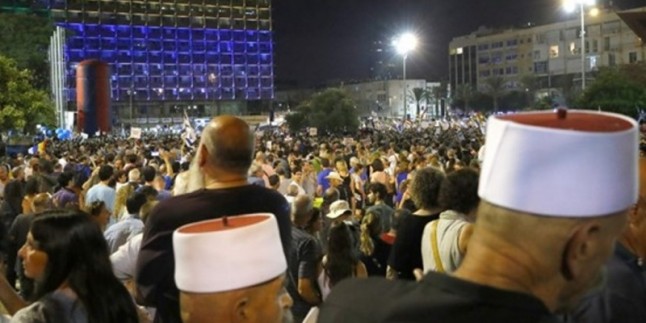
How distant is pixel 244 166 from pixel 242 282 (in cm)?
122

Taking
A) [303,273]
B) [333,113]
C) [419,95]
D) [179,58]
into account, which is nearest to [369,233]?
[303,273]

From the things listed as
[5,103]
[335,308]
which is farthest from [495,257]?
[5,103]

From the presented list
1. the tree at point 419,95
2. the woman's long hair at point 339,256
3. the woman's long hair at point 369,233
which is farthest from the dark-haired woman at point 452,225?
the tree at point 419,95

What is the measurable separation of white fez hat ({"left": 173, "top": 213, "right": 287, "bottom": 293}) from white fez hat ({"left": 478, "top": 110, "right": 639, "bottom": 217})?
1.06 meters

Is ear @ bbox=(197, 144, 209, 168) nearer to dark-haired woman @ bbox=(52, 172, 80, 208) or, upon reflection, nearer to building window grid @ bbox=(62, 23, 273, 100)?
dark-haired woman @ bbox=(52, 172, 80, 208)

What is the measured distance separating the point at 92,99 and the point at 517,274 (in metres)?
61.2

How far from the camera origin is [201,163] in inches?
155

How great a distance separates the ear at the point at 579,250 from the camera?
1.84 m

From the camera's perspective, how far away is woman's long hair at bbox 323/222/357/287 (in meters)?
6.11

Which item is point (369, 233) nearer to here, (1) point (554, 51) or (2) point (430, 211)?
(2) point (430, 211)

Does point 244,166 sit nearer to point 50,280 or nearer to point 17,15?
point 50,280

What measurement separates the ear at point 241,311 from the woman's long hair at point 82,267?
1.01 metres

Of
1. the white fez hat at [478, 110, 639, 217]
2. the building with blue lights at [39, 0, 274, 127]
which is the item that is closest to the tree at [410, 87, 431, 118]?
the building with blue lights at [39, 0, 274, 127]

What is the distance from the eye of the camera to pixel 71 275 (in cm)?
350
